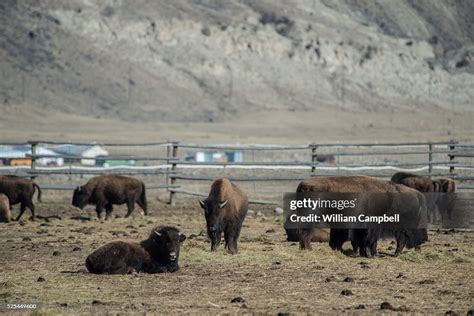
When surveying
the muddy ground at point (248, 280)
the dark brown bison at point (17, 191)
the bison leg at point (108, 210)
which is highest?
the dark brown bison at point (17, 191)

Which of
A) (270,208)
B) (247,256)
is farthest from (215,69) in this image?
(247,256)

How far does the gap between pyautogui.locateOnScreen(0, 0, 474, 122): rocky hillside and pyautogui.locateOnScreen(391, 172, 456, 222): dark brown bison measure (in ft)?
222

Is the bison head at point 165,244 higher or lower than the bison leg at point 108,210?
higher

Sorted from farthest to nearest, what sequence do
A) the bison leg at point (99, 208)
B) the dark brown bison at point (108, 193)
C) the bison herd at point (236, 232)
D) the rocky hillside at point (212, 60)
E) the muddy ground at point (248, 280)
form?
the rocky hillside at point (212, 60) < the dark brown bison at point (108, 193) < the bison leg at point (99, 208) < the bison herd at point (236, 232) < the muddy ground at point (248, 280)

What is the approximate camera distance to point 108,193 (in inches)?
1014

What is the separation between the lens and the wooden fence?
2823cm

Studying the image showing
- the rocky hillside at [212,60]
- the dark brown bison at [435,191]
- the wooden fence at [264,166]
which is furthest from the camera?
the rocky hillside at [212,60]

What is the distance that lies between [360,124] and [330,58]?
53.4 ft

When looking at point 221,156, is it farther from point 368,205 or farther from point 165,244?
point 165,244

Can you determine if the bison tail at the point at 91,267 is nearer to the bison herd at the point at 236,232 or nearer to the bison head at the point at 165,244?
the bison herd at the point at 236,232

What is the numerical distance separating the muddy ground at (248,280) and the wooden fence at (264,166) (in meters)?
8.32

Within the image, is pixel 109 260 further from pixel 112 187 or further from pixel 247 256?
pixel 112 187

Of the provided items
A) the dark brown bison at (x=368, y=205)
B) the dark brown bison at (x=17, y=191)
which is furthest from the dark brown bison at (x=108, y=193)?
the dark brown bison at (x=368, y=205)

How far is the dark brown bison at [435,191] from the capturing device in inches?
939
